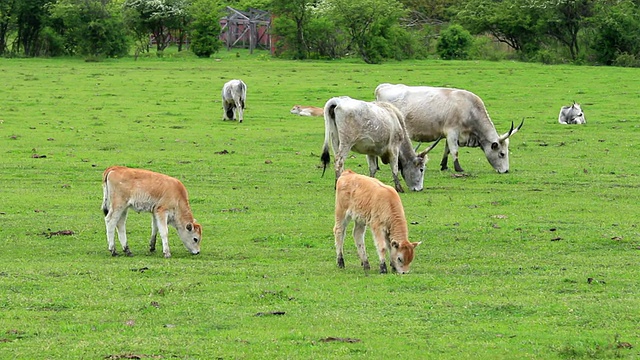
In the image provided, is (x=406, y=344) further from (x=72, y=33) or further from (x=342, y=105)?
(x=72, y=33)

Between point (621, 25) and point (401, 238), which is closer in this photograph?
point (401, 238)

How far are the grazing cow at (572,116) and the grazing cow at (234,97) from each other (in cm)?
1038

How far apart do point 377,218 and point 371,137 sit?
26.6 feet

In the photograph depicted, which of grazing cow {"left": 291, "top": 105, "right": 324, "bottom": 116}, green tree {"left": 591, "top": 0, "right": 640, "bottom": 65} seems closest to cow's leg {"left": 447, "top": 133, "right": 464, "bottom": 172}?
grazing cow {"left": 291, "top": 105, "right": 324, "bottom": 116}

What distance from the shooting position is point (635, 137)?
2952 cm

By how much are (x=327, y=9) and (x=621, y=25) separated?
1639 centimetres

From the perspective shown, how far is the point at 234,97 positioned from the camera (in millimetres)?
33062

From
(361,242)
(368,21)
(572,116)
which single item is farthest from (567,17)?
(361,242)

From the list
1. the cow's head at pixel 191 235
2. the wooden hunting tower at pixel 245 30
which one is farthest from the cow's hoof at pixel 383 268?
the wooden hunting tower at pixel 245 30

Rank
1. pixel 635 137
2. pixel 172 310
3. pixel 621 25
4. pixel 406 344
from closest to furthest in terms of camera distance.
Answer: pixel 406 344
pixel 172 310
pixel 635 137
pixel 621 25

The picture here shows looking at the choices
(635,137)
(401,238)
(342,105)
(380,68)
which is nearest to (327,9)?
(380,68)

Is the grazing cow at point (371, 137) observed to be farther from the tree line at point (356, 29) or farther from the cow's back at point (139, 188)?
the tree line at point (356, 29)

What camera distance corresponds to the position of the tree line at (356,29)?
56.8 m

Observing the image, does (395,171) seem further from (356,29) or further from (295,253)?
(356,29)
